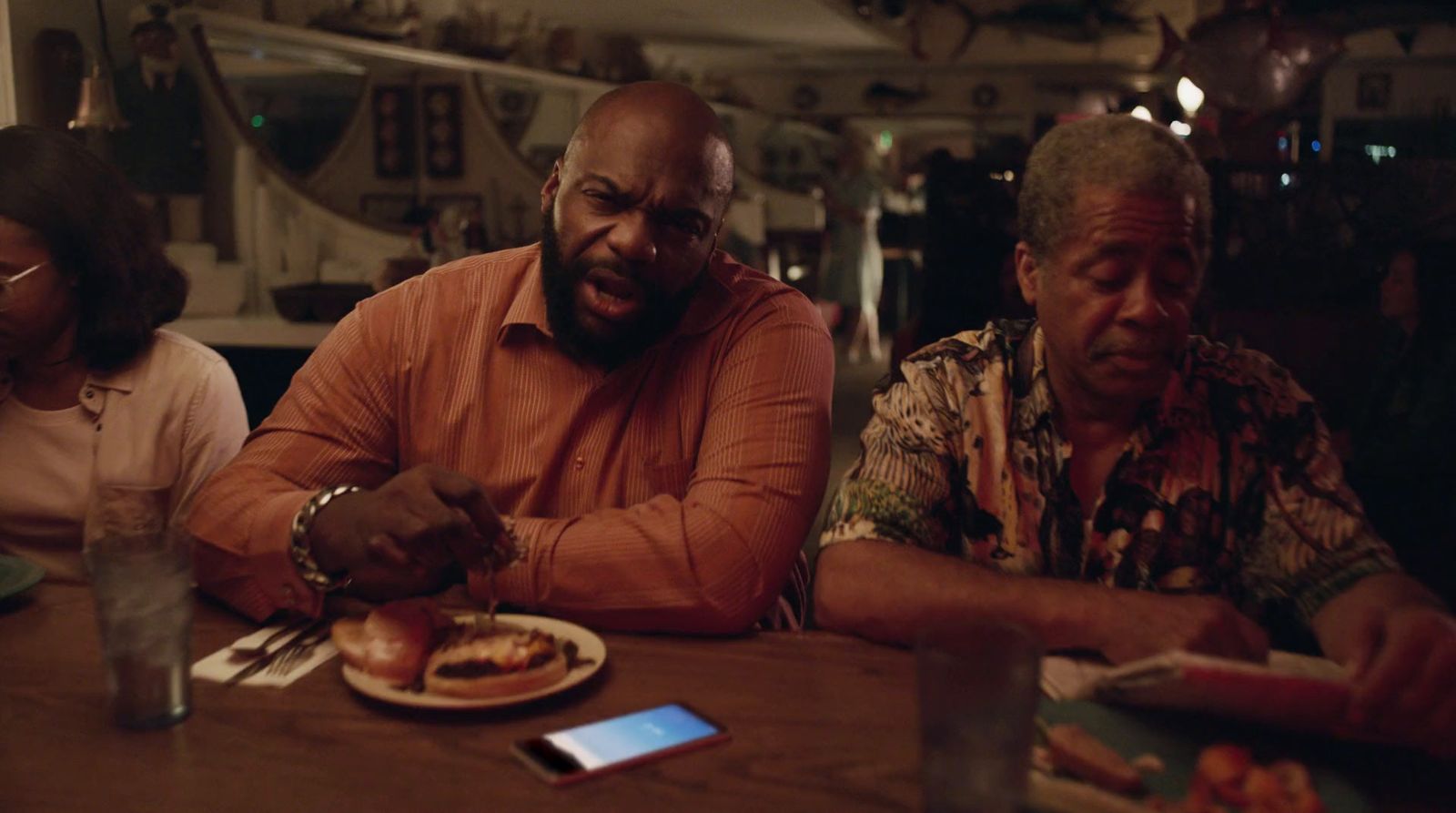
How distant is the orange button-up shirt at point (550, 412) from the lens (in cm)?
155

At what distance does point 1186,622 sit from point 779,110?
36.4 ft

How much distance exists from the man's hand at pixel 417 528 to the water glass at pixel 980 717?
604 mm

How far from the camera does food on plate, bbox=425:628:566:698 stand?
1089 millimetres

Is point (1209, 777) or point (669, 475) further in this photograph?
point (669, 475)

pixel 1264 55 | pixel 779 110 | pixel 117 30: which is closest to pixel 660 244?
pixel 117 30

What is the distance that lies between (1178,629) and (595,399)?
90 centimetres

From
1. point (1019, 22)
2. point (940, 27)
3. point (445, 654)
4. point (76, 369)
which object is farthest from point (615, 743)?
point (1019, 22)

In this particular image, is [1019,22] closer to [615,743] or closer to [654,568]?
[654,568]

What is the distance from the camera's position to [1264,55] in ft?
15.0

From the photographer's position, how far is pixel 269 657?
1238mm

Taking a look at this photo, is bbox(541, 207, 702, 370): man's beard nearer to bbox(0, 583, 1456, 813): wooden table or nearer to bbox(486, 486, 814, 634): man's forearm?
bbox(486, 486, 814, 634): man's forearm

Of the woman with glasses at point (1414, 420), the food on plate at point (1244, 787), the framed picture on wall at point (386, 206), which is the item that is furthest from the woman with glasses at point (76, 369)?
the framed picture on wall at point (386, 206)

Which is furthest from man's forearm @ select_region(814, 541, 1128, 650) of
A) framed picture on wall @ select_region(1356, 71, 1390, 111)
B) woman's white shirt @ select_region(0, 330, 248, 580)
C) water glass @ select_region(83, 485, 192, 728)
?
framed picture on wall @ select_region(1356, 71, 1390, 111)

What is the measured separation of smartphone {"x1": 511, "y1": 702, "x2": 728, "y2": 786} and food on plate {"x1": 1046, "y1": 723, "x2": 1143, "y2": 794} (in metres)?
0.30
